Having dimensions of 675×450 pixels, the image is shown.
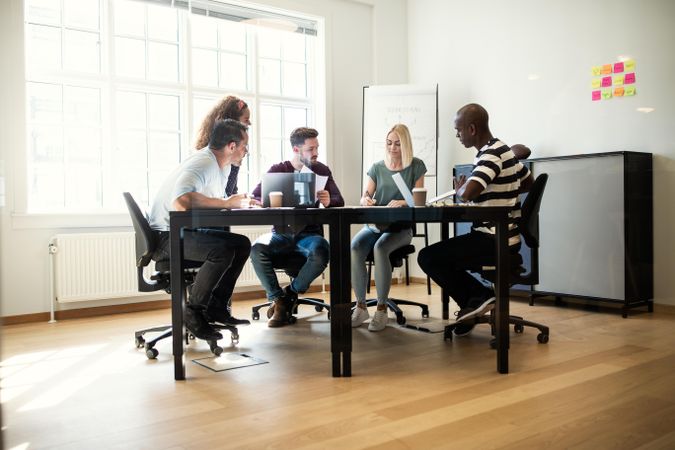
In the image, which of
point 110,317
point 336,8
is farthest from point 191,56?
point 110,317

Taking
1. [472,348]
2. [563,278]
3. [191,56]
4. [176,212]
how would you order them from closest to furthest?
[176,212], [472,348], [563,278], [191,56]

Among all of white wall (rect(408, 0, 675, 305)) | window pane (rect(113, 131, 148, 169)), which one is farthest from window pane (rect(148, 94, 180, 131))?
white wall (rect(408, 0, 675, 305))

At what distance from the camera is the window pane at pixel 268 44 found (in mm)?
5074

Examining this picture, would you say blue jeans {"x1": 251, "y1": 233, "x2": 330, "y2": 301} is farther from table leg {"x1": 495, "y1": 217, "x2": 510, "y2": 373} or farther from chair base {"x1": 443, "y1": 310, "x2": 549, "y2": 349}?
table leg {"x1": 495, "y1": 217, "x2": 510, "y2": 373}

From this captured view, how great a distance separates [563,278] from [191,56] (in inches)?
123

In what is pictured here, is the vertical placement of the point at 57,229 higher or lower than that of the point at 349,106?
lower

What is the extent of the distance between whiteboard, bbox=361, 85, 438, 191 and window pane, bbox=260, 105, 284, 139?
73cm

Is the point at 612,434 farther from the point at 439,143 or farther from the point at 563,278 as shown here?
the point at 439,143

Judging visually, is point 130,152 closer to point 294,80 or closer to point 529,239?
point 294,80

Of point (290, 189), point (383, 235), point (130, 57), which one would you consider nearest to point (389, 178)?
point (383, 235)

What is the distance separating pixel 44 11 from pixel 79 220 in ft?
4.63

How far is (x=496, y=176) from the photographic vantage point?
2729mm

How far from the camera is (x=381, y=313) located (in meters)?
3.38

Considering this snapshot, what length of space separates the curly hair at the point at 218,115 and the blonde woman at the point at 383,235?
0.84 metres
